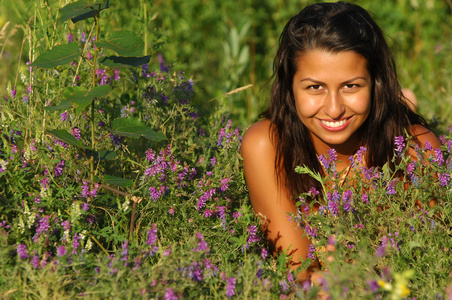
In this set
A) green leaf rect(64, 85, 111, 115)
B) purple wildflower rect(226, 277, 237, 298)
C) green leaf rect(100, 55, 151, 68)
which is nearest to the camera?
purple wildflower rect(226, 277, 237, 298)

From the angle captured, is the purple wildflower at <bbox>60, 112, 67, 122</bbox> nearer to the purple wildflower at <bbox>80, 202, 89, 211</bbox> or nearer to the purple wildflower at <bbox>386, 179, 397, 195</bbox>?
the purple wildflower at <bbox>80, 202, 89, 211</bbox>

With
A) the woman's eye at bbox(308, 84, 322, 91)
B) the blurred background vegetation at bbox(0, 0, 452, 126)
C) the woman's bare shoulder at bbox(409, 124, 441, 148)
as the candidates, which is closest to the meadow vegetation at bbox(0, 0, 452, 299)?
the woman's bare shoulder at bbox(409, 124, 441, 148)

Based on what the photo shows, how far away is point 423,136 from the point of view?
2.93 metres

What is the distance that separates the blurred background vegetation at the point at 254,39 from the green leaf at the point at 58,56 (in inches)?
88.0

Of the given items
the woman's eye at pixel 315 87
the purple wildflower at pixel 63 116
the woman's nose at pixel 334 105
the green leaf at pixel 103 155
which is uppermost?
the woman's eye at pixel 315 87

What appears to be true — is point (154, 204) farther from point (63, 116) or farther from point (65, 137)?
point (63, 116)

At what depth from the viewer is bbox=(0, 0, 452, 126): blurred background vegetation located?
4.84 meters

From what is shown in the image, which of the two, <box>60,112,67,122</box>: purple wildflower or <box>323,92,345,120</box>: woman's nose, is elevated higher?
<box>60,112,67,122</box>: purple wildflower

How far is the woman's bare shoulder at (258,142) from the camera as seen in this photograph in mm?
2914

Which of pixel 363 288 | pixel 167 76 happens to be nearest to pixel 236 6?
pixel 167 76

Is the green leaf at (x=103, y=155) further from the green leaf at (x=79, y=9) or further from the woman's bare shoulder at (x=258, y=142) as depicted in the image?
the woman's bare shoulder at (x=258, y=142)

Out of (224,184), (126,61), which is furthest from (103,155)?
(224,184)

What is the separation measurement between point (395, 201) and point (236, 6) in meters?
3.39

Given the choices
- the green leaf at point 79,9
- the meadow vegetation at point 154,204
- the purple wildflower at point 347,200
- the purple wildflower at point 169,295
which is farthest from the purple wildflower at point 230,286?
the green leaf at point 79,9
